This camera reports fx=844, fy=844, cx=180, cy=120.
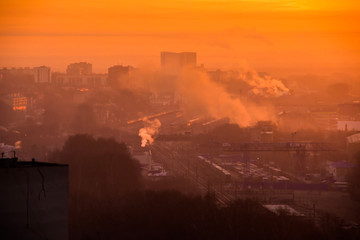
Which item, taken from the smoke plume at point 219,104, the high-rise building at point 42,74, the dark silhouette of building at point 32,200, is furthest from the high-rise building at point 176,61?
the dark silhouette of building at point 32,200

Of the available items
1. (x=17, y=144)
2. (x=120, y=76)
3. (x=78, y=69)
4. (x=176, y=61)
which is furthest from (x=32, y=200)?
(x=78, y=69)

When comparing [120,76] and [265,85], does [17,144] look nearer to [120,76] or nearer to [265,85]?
[120,76]

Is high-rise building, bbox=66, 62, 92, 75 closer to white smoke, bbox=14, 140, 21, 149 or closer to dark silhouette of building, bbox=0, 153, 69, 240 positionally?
white smoke, bbox=14, 140, 21, 149

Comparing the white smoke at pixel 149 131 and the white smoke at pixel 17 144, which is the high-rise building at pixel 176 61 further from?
the white smoke at pixel 17 144

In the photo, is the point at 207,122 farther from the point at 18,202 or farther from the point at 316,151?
the point at 18,202

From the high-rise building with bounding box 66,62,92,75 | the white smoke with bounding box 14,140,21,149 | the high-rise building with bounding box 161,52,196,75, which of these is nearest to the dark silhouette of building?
the white smoke with bounding box 14,140,21,149

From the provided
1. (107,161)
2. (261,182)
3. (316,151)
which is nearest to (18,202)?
(107,161)
